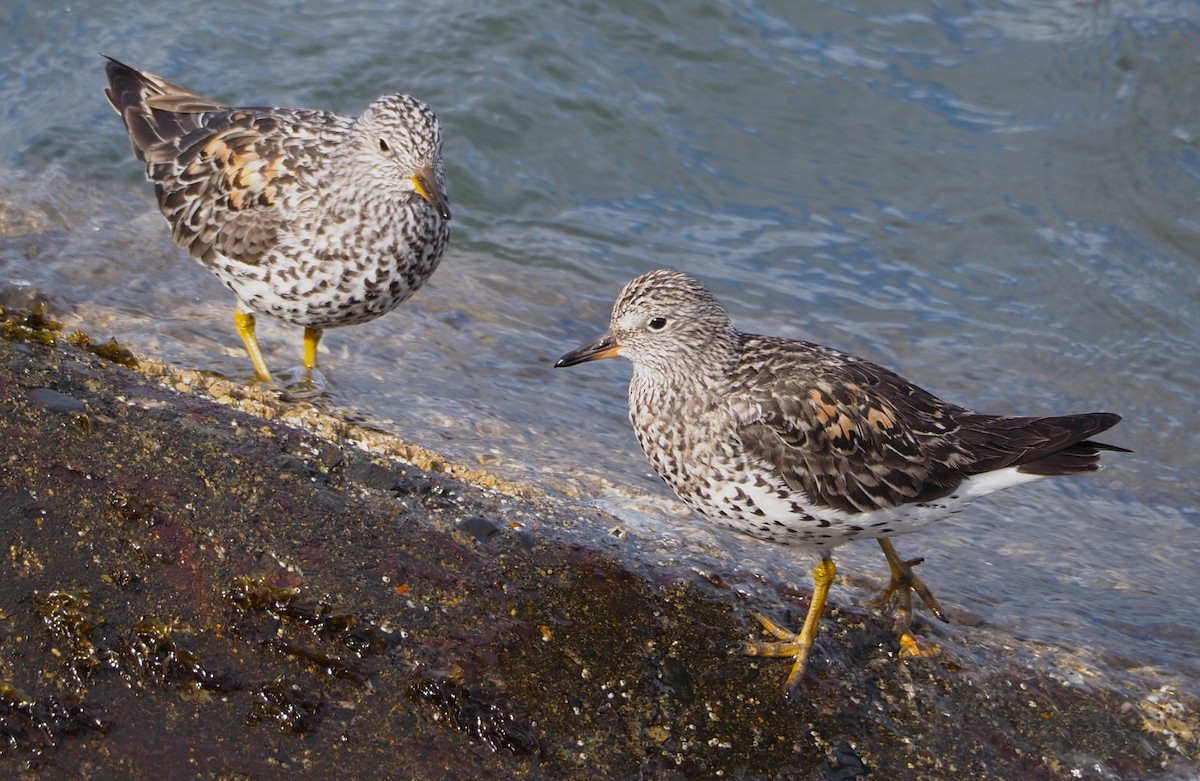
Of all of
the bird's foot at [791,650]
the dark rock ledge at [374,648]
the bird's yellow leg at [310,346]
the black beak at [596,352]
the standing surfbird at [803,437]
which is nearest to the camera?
the dark rock ledge at [374,648]

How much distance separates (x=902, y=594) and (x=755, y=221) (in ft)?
20.9

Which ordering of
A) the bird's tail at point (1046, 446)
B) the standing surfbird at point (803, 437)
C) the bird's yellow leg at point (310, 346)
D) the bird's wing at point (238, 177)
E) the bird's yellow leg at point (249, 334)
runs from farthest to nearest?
the bird's yellow leg at point (310, 346) → the bird's yellow leg at point (249, 334) → the bird's wing at point (238, 177) → the bird's tail at point (1046, 446) → the standing surfbird at point (803, 437)

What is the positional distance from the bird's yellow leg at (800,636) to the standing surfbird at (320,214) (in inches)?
116

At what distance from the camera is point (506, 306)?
9.18 meters

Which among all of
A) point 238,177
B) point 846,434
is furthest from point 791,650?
point 238,177

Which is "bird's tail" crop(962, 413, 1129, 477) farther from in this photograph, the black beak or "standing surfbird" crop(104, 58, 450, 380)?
"standing surfbird" crop(104, 58, 450, 380)

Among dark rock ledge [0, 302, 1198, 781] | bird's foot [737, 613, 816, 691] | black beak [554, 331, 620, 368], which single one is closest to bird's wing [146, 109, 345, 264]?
dark rock ledge [0, 302, 1198, 781]

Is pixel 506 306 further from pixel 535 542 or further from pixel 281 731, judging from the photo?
pixel 281 731

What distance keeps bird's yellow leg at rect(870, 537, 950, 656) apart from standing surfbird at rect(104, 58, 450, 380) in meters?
2.98

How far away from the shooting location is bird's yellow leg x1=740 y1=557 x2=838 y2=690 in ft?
14.8

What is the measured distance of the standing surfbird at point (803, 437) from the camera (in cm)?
494

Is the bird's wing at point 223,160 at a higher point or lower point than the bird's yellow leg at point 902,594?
higher

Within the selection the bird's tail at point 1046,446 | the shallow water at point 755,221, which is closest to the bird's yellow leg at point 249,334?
the shallow water at point 755,221

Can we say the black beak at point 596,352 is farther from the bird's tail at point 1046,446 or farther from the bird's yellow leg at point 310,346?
the bird's yellow leg at point 310,346
